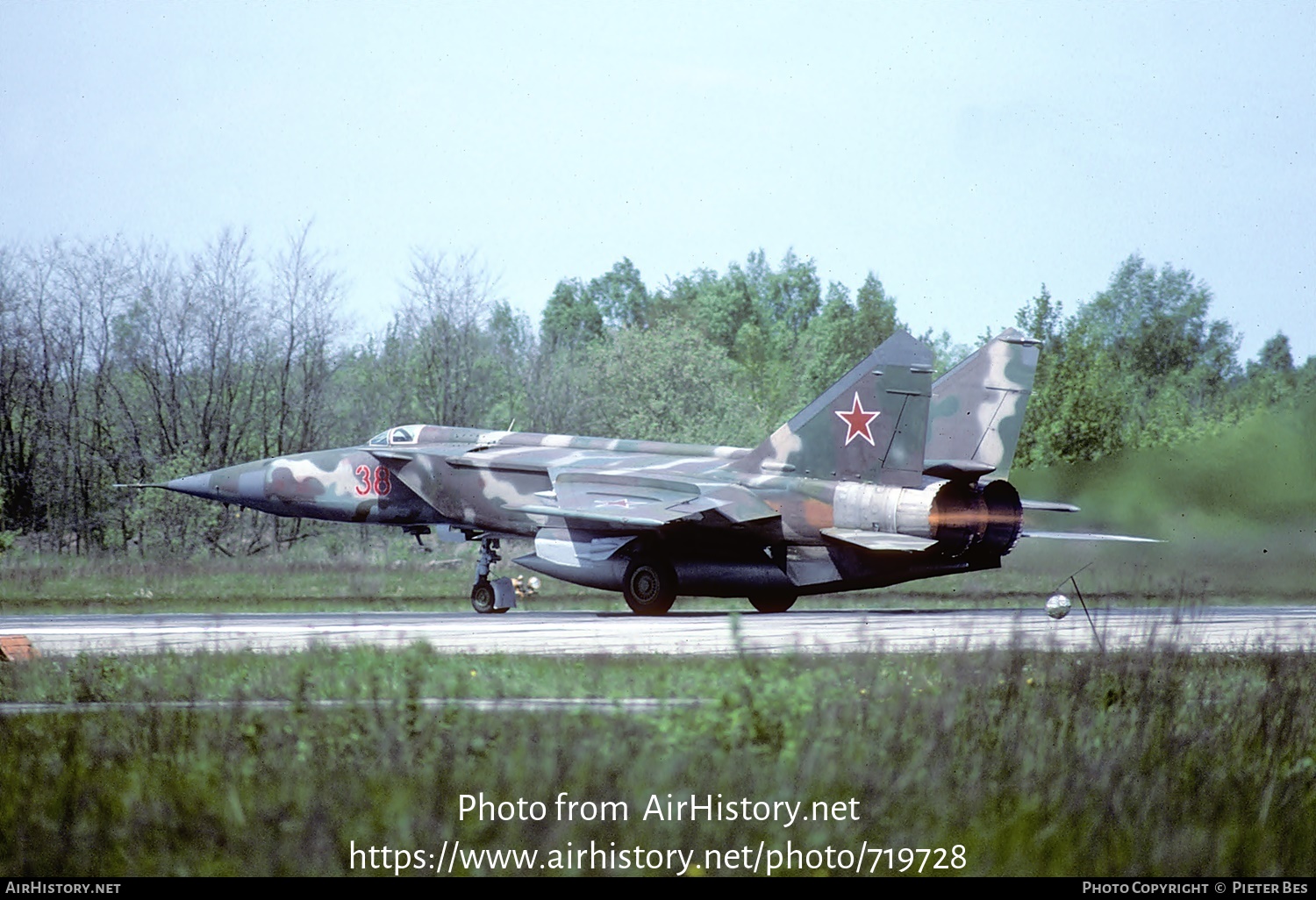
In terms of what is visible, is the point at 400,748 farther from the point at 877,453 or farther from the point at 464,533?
the point at 464,533

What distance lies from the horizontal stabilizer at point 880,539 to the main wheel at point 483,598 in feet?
17.6

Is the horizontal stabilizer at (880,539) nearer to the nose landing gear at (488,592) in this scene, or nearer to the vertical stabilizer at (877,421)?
the vertical stabilizer at (877,421)

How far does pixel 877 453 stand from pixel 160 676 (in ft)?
35.1

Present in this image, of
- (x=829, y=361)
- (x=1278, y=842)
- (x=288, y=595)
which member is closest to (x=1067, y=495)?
(x=288, y=595)

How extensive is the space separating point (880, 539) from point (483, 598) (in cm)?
618

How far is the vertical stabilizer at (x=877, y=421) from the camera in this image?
1852cm

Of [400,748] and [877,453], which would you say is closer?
[400,748]

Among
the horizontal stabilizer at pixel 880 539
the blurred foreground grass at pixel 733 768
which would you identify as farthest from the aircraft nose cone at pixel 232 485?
the blurred foreground grass at pixel 733 768

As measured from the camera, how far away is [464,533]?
22.1 metres

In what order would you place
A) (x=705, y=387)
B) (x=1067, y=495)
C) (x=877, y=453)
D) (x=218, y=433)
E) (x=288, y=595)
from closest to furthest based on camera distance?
1. (x=877, y=453)
2. (x=1067, y=495)
3. (x=288, y=595)
4. (x=218, y=433)
5. (x=705, y=387)

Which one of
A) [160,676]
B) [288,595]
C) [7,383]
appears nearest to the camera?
[160,676]

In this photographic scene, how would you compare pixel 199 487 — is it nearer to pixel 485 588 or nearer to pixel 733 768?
pixel 485 588

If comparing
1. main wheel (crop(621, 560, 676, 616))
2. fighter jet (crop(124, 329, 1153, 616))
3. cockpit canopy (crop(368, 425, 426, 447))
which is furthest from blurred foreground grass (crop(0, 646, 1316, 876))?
cockpit canopy (crop(368, 425, 426, 447))

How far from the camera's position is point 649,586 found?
19.7 m
